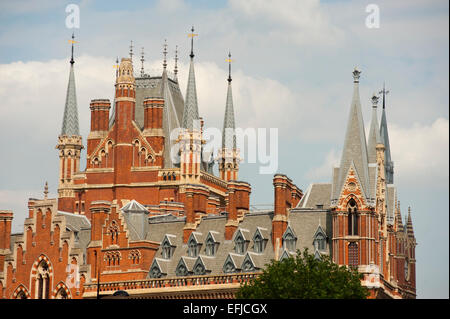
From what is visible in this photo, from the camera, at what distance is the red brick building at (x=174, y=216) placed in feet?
386

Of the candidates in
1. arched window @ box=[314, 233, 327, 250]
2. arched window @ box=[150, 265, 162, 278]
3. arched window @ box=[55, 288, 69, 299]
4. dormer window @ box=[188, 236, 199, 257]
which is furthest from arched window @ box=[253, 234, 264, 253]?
arched window @ box=[55, 288, 69, 299]

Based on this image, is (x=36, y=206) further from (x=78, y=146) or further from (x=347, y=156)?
(x=347, y=156)

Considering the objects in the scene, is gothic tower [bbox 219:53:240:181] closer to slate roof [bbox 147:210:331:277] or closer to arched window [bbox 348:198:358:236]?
slate roof [bbox 147:210:331:277]

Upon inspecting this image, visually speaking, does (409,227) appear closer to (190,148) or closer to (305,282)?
(190,148)

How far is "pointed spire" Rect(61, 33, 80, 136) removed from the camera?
481 ft

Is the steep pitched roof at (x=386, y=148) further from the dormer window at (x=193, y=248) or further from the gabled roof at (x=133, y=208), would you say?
A: the dormer window at (x=193, y=248)

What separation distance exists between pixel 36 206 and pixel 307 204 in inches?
872

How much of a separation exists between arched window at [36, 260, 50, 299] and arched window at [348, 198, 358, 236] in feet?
84.9

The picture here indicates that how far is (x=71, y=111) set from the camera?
14738 centimetres

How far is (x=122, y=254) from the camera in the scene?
12412cm

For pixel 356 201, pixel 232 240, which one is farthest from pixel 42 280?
pixel 356 201

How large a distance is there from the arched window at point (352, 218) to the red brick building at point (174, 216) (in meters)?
0.10

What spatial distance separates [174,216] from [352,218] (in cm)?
→ 1969
